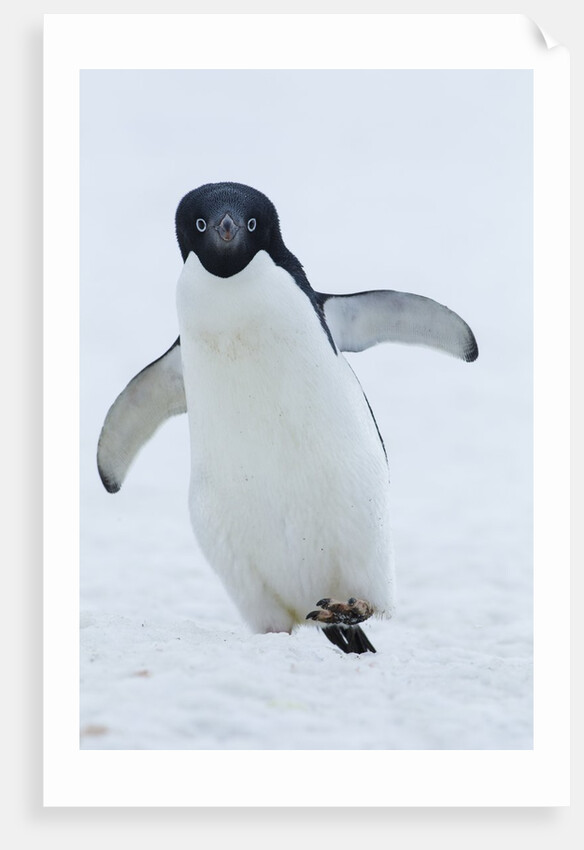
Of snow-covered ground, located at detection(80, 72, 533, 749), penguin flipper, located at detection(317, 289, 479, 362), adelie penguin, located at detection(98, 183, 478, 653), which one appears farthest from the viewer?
penguin flipper, located at detection(317, 289, 479, 362)

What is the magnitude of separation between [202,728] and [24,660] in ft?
1.53

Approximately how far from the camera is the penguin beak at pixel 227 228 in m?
2.46

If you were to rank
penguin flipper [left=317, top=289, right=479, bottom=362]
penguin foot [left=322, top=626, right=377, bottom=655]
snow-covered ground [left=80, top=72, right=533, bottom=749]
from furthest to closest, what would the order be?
penguin flipper [left=317, top=289, right=479, bottom=362], penguin foot [left=322, top=626, right=377, bottom=655], snow-covered ground [left=80, top=72, right=533, bottom=749]

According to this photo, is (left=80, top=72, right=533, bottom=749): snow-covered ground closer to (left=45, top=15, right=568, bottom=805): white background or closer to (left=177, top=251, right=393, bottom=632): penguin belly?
(left=45, top=15, right=568, bottom=805): white background

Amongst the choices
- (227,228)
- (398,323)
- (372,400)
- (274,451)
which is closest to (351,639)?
(274,451)

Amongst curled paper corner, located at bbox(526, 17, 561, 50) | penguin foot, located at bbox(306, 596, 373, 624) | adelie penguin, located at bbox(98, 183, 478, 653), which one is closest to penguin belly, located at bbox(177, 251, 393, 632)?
adelie penguin, located at bbox(98, 183, 478, 653)

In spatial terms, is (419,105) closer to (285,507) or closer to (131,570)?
(285,507)

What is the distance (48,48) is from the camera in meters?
2.57

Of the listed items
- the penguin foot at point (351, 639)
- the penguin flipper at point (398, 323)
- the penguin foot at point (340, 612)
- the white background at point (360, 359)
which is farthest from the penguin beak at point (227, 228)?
the penguin foot at point (351, 639)

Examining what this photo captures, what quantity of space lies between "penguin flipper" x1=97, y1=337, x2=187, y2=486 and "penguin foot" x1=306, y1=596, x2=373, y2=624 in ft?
2.47

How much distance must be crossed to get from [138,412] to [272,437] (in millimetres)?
570

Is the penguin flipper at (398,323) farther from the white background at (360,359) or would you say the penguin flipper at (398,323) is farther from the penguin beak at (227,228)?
the penguin beak at (227,228)

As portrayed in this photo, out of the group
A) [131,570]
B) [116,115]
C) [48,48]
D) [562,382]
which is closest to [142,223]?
[116,115]

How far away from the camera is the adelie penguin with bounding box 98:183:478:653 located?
2584 millimetres
